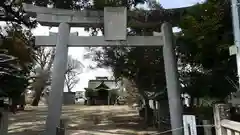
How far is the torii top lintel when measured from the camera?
333 inches

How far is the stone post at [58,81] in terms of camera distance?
25.8 feet

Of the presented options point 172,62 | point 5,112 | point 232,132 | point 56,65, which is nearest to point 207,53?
point 172,62

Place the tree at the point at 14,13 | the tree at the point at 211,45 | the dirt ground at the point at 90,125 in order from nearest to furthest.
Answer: the tree at the point at 211,45 < the tree at the point at 14,13 < the dirt ground at the point at 90,125

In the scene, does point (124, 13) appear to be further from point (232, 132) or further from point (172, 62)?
point (232, 132)

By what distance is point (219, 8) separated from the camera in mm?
6121

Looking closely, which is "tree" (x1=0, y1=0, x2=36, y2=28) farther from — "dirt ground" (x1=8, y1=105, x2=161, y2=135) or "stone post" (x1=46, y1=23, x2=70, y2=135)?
"dirt ground" (x1=8, y1=105, x2=161, y2=135)

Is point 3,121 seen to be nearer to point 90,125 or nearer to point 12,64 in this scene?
point 12,64

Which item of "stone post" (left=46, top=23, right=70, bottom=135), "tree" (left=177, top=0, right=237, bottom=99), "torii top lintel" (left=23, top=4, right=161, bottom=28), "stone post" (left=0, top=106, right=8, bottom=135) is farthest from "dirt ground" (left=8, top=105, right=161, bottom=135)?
"torii top lintel" (left=23, top=4, right=161, bottom=28)

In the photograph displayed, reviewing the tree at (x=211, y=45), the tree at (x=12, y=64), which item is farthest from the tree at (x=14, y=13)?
the tree at (x=211, y=45)

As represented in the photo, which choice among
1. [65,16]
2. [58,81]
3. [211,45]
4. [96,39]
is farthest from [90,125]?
[211,45]

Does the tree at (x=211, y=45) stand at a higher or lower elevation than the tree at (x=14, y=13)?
lower

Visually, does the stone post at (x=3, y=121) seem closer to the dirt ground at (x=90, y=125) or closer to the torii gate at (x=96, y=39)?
the torii gate at (x=96, y=39)

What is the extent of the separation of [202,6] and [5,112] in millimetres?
5553

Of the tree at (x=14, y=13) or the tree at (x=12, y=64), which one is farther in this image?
the tree at (x=14, y=13)
